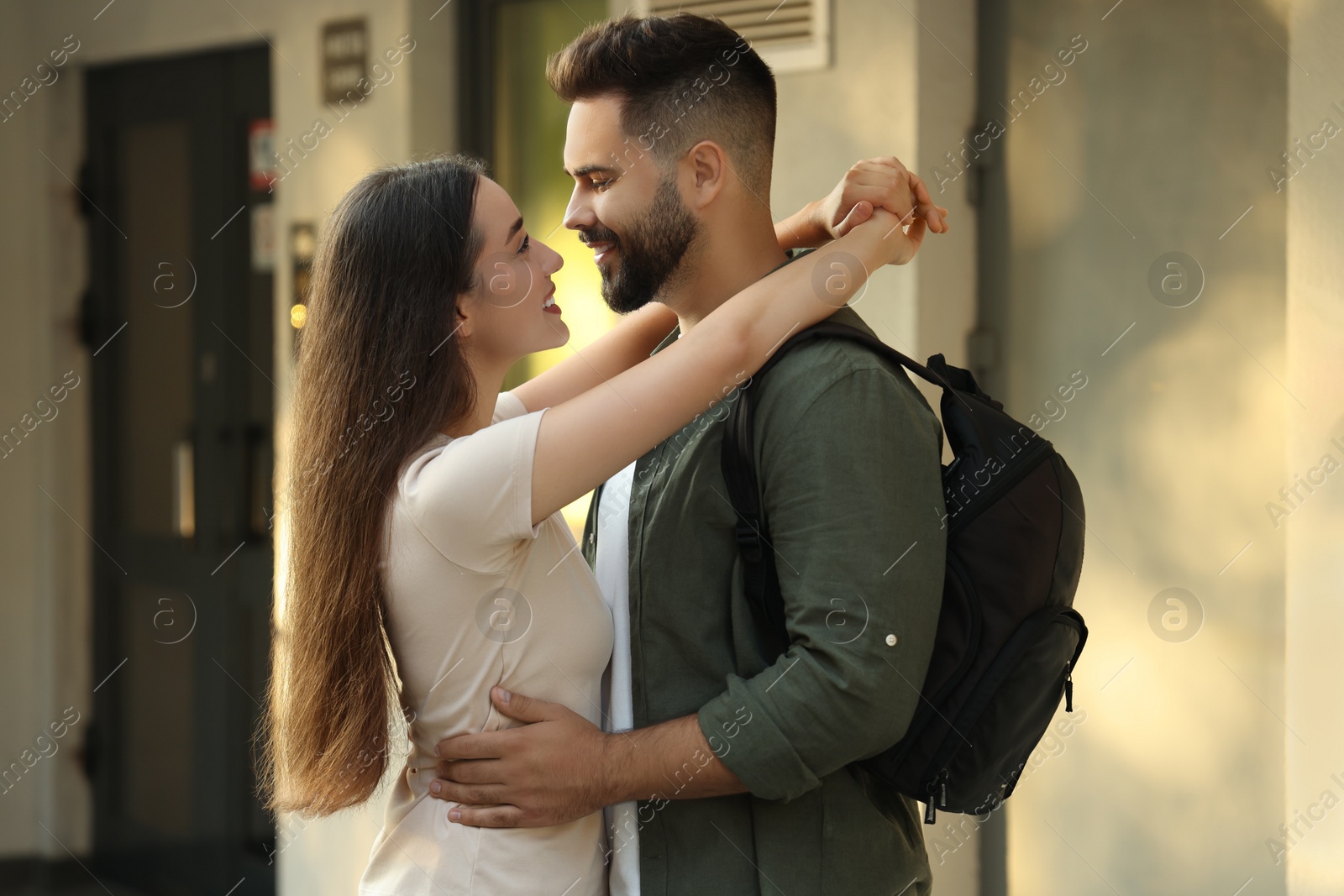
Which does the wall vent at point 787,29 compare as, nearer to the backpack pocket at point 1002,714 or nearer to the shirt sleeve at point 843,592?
the shirt sleeve at point 843,592

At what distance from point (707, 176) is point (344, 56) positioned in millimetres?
2477

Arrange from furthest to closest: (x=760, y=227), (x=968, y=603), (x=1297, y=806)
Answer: (x=1297, y=806) → (x=760, y=227) → (x=968, y=603)

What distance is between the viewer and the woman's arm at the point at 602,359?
217cm

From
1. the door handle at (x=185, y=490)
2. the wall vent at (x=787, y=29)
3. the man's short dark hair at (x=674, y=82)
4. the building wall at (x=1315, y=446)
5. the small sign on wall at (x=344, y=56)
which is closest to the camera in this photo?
the man's short dark hair at (x=674, y=82)

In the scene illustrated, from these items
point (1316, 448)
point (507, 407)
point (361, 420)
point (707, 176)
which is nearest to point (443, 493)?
point (361, 420)

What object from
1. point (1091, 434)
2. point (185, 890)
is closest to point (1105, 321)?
point (1091, 434)

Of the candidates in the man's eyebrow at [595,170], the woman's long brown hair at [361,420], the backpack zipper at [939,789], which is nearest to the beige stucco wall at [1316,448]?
the backpack zipper at [939,789]

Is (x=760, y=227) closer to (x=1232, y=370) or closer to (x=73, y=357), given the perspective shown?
(x=1232, y=370)

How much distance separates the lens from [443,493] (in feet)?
4.95

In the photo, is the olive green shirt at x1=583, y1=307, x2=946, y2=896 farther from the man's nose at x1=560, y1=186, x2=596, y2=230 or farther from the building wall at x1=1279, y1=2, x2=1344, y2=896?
the building wall at x1=1279, y1=2, x2=1344, y2=896

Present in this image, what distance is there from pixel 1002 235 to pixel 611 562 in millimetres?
1774

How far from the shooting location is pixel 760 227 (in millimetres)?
1937

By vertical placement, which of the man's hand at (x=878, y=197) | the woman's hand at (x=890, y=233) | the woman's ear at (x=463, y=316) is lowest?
the woman's ear at (x=463, y=316)

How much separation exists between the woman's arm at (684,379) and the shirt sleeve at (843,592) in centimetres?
12
